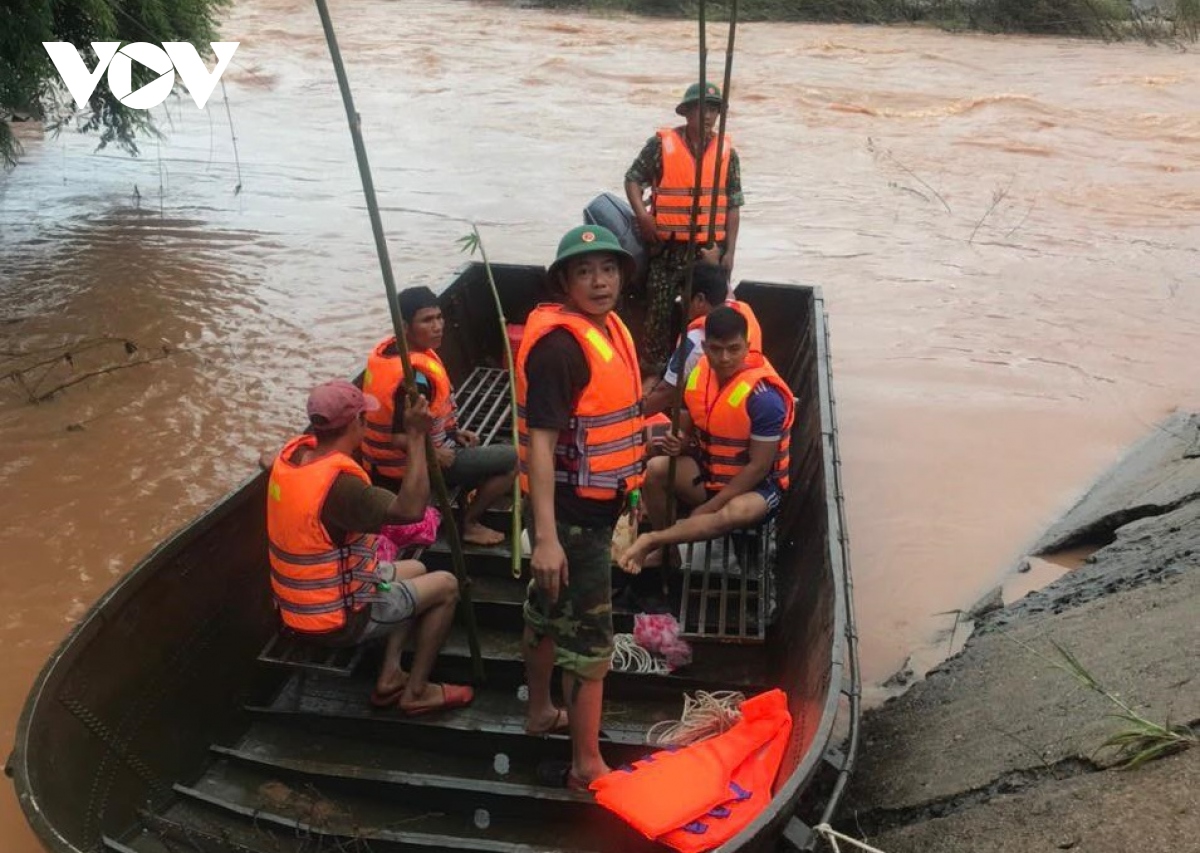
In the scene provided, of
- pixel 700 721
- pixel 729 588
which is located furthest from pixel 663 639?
pixel 729 588

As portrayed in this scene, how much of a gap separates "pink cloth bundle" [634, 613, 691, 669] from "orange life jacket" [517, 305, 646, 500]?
0.93 m

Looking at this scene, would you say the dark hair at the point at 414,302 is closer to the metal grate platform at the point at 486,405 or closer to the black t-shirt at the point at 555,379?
the metal grate platform at the point at 486,405

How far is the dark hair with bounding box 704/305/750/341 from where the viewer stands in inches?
148

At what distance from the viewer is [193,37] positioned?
880cm

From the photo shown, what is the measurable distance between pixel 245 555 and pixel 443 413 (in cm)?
100

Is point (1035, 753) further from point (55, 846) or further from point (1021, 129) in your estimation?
point (1021, 129)

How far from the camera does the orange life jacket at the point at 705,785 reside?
2.77 metres

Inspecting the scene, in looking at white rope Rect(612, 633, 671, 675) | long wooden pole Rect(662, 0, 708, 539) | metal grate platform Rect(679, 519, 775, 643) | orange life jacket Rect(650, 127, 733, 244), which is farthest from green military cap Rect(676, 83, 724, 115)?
white rope Rect(612, 633, 671, 675)

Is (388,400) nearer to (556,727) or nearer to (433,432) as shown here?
(433,432)

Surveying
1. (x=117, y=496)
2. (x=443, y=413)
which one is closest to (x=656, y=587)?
(x=443, y=413)

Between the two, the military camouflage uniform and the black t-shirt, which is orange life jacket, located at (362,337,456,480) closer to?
the black t-shirt

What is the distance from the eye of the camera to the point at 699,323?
4.42 meters

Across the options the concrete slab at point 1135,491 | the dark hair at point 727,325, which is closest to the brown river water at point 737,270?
the concrete slab at point 1135,491

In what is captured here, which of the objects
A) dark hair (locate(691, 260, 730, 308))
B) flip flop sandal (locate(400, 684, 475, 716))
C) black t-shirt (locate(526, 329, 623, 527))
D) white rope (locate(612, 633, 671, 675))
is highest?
black t-shirt (locate(526, 329, 623, 527))
